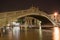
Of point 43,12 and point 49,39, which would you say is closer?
point 49,39

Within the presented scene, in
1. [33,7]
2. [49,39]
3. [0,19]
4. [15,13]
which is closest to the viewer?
[49,39]

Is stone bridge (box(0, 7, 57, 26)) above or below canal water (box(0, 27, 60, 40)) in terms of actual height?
above

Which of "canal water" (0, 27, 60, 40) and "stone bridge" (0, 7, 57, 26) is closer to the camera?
"canal water" (0, 27, 60, 40)

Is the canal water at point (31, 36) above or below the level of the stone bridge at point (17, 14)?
below

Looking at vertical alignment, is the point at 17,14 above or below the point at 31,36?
above

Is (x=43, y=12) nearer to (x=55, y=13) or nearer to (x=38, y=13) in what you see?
(x=38, y=13)

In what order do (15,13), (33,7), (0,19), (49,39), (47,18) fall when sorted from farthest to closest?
(47,18)
(33,7)
(15,13)
(0,19)
(49,39)

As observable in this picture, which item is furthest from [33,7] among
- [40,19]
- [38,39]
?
[38,39]

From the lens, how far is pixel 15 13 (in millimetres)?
32625

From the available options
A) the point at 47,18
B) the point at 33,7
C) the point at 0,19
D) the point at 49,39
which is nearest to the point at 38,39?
the point at 49,39

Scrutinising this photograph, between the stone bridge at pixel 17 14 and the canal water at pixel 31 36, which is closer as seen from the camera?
the canal water at pixel 31 36

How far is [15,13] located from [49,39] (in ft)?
48.7

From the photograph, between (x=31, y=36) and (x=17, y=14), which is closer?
(x=31, y=36)

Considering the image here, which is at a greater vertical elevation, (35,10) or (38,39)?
(35,10)
